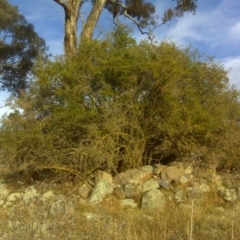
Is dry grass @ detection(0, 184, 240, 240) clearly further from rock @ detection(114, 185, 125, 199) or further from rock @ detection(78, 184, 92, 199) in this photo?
rock @ detection(78, 184, 92, 199)

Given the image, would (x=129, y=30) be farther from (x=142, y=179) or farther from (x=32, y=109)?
(x=142, y=179)

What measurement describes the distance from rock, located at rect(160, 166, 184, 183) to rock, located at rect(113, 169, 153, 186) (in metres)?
0.37

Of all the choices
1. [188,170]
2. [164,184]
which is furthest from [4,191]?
[188,170]

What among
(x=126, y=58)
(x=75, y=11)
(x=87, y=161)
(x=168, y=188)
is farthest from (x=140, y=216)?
(x=75, y=11)

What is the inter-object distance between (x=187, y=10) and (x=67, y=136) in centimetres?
967

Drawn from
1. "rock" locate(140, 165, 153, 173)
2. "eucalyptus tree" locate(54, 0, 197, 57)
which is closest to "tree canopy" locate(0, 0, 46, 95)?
"eucalyptus tree" locate(54, 0, 197, 57)

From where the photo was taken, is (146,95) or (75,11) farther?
(75,11)

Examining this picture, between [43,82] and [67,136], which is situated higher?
[43,82]

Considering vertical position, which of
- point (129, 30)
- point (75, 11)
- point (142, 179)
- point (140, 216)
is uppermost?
point (75, 11)

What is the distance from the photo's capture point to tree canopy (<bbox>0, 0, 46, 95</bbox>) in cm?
2383

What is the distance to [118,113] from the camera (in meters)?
11.3

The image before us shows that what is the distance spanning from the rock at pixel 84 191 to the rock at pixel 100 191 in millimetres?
271

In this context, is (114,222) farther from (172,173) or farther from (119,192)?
(172,173)

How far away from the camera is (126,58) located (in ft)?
38.5
